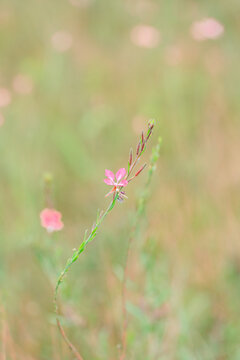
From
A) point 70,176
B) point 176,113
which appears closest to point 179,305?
point 70,176

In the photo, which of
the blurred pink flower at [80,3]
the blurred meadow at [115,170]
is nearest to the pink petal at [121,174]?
the blurred meadow at [115,170]

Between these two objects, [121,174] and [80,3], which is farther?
[80,3]

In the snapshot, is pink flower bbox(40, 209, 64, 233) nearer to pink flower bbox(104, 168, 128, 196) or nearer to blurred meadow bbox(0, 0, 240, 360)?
blurred meadow bbox(0, 0, 240, 360)

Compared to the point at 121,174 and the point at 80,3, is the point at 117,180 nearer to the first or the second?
the point at 121,174

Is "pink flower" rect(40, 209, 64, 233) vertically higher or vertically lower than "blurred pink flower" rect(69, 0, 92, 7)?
lower

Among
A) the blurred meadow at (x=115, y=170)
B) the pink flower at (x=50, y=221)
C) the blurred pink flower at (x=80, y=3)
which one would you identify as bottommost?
the pink flower at (x=50, y=221)

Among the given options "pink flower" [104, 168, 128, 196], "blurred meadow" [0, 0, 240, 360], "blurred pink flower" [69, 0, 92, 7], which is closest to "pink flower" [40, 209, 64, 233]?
"blurred meadow" [0, 0, 240, 360]

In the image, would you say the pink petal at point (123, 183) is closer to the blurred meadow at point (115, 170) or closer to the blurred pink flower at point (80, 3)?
the blurred meadow at point (115, 170)

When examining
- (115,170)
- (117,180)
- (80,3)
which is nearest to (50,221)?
(117,180)
